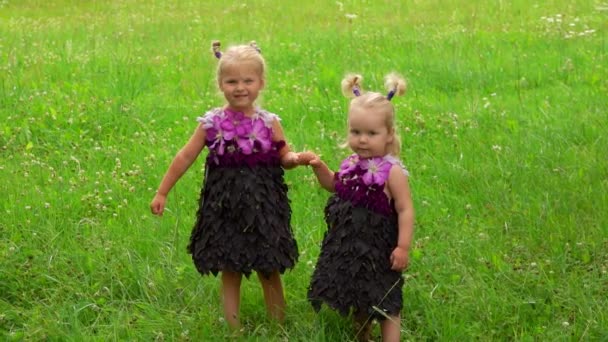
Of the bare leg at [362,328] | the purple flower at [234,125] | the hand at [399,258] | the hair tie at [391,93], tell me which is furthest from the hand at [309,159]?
the bare leg at [362,328]

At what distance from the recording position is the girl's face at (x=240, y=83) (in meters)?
4.82

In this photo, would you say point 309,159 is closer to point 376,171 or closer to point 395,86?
point 376,171

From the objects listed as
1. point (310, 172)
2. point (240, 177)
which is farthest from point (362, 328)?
point (310, 172)

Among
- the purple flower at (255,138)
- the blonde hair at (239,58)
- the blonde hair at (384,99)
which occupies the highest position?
the blonde hair at (239,58)

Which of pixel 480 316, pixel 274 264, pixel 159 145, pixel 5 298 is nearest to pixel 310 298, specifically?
pixel 274 264

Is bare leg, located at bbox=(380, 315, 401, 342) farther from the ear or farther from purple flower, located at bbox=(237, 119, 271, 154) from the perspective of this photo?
purple flower, located at bbox=(237, 119, 271, 154)

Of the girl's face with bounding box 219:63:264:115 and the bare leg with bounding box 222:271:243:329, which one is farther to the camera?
the bare leg with bounding box 222:271:243:329

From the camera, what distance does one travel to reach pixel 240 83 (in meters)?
4.83

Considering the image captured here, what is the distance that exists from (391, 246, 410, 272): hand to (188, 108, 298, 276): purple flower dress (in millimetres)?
620

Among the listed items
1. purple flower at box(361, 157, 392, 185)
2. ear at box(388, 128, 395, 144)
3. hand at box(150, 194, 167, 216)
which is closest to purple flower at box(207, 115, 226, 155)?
hand at box(150, 194, 167, 216)

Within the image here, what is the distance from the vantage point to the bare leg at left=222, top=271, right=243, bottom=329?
5035 millimetres

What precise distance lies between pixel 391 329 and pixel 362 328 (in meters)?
0.16

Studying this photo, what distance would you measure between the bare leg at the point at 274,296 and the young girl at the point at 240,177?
0.26ft

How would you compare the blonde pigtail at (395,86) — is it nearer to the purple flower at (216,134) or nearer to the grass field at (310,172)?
the purple flower at (216,134)
